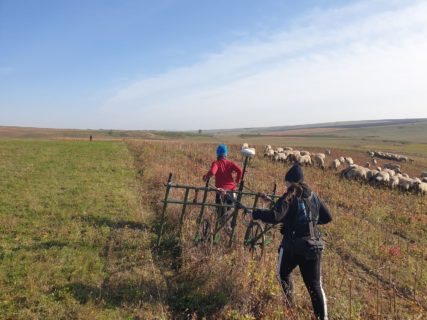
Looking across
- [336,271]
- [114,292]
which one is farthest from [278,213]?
[336,271]

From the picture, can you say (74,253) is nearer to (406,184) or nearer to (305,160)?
(406,184)

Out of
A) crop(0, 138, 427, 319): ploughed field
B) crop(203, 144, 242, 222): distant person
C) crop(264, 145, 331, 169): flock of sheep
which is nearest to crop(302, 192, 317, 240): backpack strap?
crop(0, 138, 427, 319): ploughed field

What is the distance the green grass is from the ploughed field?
2cm

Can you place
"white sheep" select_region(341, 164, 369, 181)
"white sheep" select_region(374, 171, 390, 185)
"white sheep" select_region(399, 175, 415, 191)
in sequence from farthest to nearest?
"white sheep" select_region(341, 164, 369, 181) < "white sheep" select_region(374, 171, 390, 185) < "white sheep" select_region(399, 175, 415, 191)

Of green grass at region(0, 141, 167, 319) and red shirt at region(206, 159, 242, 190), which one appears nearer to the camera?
green grass at region(0, 141, 167, 319)

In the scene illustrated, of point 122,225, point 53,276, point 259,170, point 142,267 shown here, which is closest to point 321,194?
point 259,170

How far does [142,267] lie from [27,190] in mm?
9068

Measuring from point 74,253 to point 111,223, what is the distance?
2.31 m

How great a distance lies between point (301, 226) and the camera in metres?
4.80

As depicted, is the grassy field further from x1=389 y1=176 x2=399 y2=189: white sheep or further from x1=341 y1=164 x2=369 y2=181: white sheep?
x1=341 y1=164 x2=369 y2=181: white sheep

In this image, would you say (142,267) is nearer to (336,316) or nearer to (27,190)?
(336,316)

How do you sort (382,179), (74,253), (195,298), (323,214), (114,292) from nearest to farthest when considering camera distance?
(323,214), (195,298), (114,292), (74,253), (382,179)

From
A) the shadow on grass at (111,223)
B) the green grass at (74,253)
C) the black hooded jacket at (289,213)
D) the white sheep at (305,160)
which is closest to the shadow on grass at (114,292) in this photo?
the green grass at (74,253)

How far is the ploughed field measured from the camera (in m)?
5.59
